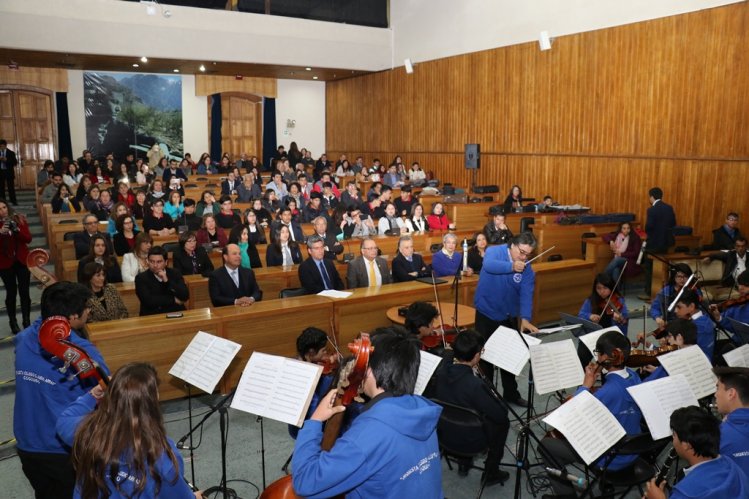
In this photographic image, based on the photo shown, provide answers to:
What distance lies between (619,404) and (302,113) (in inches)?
701

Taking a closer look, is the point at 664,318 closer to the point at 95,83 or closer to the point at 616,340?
the point at 616,340

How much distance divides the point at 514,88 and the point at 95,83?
11.9 meters

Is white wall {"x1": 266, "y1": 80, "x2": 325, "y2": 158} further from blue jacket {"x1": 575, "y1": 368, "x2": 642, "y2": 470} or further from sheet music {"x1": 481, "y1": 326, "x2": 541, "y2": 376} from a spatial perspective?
blue jacket {"x1": 575, "y1": 368, "x2": 642, "y2": 470}

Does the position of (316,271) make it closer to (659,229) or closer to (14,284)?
(14,284)

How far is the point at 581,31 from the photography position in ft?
39.1

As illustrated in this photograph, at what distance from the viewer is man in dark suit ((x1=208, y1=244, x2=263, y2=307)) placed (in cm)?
606

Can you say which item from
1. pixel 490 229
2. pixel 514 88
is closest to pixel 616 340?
pixel 490 229

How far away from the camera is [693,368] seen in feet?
11.7

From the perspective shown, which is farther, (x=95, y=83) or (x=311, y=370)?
(x=95, y=83)

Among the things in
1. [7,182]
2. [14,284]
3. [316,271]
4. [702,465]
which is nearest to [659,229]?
[316,271]

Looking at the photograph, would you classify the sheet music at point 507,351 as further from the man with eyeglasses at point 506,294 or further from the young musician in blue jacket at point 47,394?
the young musician in blue jacket at point 47,394

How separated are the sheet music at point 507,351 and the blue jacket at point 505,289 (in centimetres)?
116

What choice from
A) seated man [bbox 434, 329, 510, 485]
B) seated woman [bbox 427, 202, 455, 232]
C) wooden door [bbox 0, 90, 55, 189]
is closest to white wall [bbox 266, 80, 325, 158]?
wooden door [bbox 0, 90, 55, 189]

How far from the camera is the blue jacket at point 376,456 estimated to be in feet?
6.41
